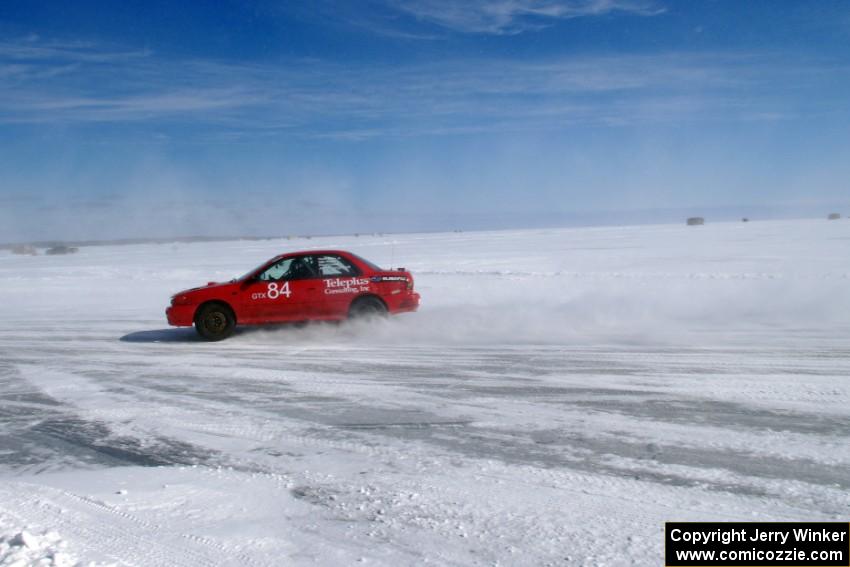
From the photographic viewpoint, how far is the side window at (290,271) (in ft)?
39.1

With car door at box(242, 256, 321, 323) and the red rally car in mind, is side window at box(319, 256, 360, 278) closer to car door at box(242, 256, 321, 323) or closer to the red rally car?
the red rally car

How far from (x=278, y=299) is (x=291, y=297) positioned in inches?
9.3

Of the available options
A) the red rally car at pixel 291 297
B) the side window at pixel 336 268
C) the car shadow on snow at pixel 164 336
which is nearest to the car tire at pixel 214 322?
the red rally car at pixel 291 297

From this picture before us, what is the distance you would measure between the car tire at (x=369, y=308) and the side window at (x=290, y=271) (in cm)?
99

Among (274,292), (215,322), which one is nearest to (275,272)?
(274,292)

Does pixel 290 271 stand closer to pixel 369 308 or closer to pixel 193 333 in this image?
pixel 369 308

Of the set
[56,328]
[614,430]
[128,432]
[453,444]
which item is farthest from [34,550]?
[56,328]

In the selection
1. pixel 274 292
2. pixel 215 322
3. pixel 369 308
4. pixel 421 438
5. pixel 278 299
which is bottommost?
pixel 421 438

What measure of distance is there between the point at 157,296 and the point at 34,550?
57.3 feet

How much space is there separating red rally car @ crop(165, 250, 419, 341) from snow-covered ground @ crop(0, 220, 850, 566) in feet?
1.33

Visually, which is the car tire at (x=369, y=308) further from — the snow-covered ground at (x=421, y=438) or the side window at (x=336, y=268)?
the side window at (x=336, y=268)

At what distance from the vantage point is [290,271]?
39.2 feet

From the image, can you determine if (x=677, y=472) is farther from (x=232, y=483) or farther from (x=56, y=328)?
(x=56, y=328)

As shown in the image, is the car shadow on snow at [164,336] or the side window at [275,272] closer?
the side window at [275,272]
